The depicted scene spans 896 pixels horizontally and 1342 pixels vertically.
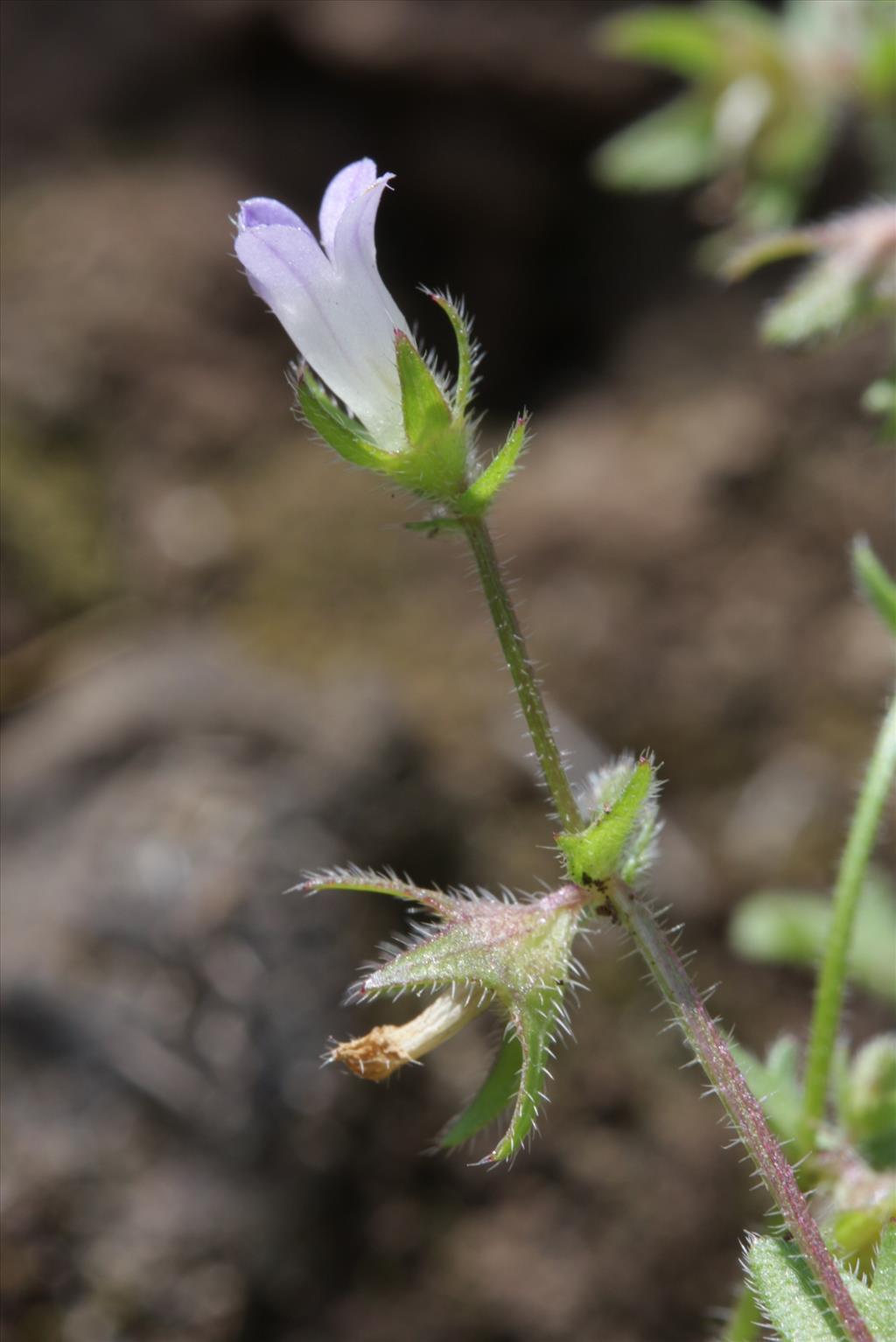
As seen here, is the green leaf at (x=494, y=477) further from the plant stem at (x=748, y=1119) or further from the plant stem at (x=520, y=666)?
the plant stem at (x=748, y=1119)

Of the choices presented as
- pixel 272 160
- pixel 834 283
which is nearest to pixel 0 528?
pixel 272 160

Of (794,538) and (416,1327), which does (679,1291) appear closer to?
(416,1327)

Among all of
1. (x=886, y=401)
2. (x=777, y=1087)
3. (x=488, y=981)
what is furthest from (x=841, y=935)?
(x=886, y=401)

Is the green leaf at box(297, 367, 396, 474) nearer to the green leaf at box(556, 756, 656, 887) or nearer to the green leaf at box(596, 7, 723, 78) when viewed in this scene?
the green leaf at box(556, 756, 656, 887)

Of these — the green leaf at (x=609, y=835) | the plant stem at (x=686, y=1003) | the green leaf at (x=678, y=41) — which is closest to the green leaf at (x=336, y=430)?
the plant stem at (x=686, y=1003)

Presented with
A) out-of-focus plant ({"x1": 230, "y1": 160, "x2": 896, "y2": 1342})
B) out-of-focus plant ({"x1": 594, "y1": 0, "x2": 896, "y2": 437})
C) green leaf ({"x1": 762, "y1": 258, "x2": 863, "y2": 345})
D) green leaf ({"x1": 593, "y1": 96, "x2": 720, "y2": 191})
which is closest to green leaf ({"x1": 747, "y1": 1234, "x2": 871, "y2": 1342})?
out-of-focus plant ({"x1": 230, "y1": 160, "x2": 896, "y2": 1342})

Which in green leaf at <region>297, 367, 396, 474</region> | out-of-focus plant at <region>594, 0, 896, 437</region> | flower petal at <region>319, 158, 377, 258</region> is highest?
out-of-focus plant at <region>594, 0, 896, 437</region>
